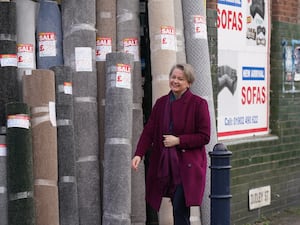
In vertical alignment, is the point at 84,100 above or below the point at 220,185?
above

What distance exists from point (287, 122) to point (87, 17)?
440 centimetres

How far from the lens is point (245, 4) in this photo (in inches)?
355

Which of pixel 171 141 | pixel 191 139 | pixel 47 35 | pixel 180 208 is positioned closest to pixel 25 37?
pixel 47 35

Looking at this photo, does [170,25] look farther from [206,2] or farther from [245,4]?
[245,4]

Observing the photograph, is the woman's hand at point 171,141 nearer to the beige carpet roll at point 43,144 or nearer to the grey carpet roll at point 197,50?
the beige carpet roll at point 43,144

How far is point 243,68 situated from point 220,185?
12.7 feet

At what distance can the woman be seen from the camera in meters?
5.63

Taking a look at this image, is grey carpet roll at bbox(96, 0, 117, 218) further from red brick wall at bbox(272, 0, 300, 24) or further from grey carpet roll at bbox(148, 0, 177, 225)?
red brick wall at bbox(272, 0, 300, 24)

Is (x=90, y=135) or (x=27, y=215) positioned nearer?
(x=27, y=215)

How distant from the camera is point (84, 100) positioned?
629 centimetres

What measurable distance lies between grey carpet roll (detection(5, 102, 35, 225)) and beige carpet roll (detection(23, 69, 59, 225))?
19 centimetres

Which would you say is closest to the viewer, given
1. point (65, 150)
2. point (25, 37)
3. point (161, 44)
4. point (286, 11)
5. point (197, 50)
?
point (65, 150)

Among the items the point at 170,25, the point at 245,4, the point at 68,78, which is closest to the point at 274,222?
the point at 245,4

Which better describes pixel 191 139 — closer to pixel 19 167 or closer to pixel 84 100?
pixel 84 100
